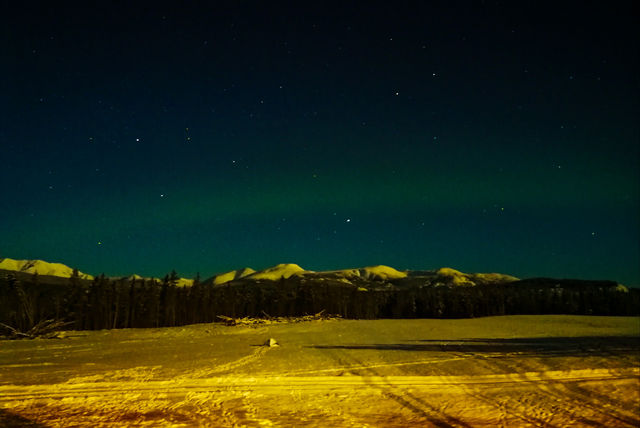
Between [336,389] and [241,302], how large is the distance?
85125 mm

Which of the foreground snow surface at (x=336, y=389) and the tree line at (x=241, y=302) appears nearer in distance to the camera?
the foreground snow surface at (x=336, y=389)

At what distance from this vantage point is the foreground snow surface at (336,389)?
30.2 ft

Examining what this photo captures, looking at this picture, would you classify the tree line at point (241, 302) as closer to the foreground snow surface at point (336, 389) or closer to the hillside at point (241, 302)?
the hillside at point (241, 302)

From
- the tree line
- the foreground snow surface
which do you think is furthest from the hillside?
the foreground snow surface

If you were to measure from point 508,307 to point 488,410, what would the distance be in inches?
3729

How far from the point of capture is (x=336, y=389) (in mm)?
11727

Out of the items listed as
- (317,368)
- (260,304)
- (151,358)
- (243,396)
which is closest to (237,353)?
(151,358)

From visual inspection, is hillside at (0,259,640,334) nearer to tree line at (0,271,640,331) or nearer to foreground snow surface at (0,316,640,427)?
tree line at (0,271,640,331)

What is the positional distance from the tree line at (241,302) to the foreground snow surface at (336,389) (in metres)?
46.6

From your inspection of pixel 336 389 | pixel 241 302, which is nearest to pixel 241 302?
pixel 241 302

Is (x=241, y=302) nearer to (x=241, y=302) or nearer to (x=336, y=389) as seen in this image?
(x=241, y=302)

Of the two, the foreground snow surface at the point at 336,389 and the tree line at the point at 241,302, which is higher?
the foreground snow surface at the point at 336,389

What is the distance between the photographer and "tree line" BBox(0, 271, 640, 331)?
211 ft

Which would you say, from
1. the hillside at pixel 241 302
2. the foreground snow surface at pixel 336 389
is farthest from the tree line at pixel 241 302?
the foreground snow surface at pixel 336 389
